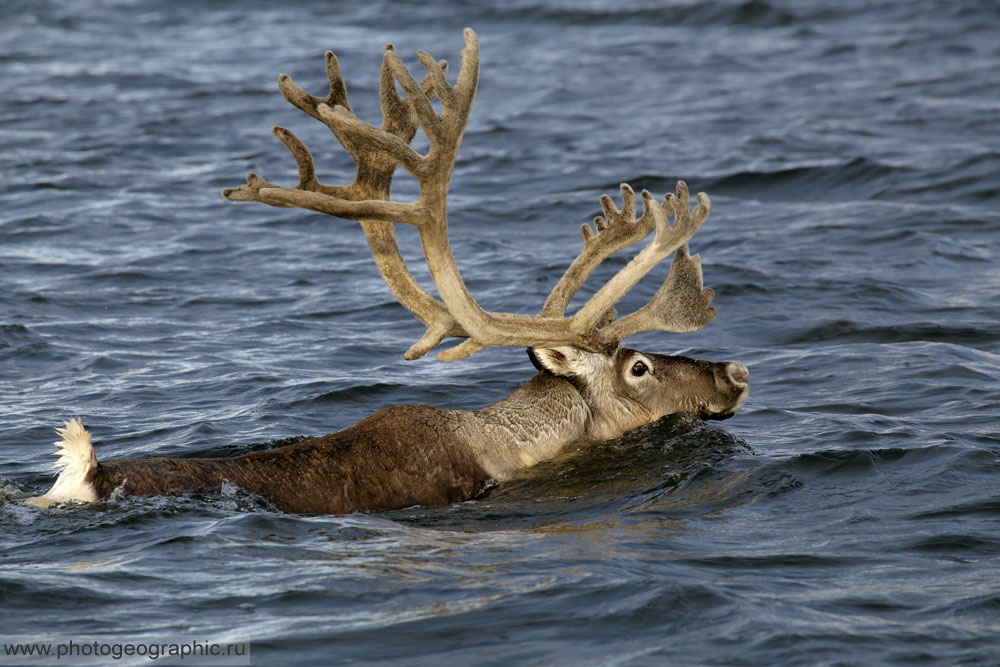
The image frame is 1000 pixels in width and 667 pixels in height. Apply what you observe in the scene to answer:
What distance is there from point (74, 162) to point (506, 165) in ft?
16.5

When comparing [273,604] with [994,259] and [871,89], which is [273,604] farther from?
[871,89]

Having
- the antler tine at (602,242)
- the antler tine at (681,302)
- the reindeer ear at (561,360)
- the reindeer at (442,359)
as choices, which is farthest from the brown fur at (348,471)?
the antler tine at (681,302)

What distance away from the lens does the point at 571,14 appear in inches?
1001

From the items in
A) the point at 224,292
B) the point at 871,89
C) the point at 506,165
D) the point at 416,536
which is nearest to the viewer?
the point at 416,536

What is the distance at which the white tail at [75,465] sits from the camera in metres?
5.57

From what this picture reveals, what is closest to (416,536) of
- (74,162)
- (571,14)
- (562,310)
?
(562,310)

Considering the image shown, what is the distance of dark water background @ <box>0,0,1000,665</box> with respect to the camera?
5.04 m

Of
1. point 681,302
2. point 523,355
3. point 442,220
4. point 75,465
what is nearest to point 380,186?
point 442,220

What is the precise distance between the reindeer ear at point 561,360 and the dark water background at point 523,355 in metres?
0.46

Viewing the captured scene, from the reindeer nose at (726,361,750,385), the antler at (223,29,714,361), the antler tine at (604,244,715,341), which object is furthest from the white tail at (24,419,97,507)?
the reindeer nose at (726,361,750,385)

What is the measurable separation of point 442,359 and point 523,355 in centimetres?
329

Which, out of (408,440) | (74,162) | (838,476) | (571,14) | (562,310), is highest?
(571,14)

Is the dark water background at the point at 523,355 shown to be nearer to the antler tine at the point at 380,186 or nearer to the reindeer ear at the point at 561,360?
the reindeer ear at the point at 561,360

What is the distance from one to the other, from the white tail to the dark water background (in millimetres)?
92
